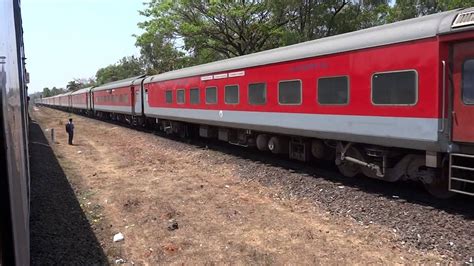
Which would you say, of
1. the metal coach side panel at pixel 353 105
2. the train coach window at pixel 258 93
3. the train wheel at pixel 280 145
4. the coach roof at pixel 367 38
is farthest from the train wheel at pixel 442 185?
the train coach window at pixel 258 93

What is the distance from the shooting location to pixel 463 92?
7211mm

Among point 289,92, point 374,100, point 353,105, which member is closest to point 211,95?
point 289,92

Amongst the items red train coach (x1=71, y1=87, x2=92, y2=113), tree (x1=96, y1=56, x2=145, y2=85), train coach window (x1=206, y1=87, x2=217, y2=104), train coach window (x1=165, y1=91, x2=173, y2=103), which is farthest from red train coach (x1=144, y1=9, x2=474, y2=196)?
tree (x1=96, y1=56, x2=145, y2=85)

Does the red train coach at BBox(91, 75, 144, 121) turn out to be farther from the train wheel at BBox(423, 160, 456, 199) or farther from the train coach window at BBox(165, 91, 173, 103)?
the train wheel at BBox(423, 160, 456, 199)

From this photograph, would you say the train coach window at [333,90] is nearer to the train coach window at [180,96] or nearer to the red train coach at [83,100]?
the train coach window at [180,96]

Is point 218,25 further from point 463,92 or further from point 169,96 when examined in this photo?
point 463,92

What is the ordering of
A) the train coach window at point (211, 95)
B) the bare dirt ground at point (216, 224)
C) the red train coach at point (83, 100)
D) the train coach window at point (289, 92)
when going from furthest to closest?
the red train coach at point (83, 100)
the train coach window at point (211, 95)
the train coach window at point (289, 92)
the bare dirt ground at point (216, 224)

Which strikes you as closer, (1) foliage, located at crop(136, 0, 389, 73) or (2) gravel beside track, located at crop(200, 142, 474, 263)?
(2) gravel beside track, located at crop(200, 142, 474, 263)

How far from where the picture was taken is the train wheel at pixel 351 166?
31.7 feet

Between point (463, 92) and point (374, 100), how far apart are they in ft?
5.66

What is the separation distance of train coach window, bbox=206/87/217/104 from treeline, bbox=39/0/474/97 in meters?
14.7

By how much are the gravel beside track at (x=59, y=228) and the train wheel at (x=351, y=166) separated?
17.5ft

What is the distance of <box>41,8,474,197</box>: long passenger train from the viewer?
7.32 metres

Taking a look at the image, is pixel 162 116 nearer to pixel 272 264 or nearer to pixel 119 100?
pixel 119 100
